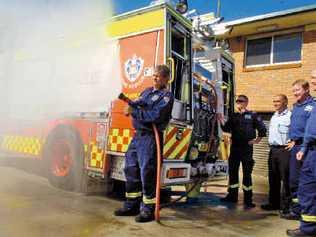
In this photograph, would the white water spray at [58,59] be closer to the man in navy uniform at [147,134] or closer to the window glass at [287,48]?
the man in navy uniform at [147,134]

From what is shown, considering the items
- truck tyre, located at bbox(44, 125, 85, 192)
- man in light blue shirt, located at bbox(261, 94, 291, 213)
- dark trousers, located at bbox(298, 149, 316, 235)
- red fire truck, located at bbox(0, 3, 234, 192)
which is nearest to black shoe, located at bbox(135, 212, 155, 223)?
red fire truck, located at bbox(0, 3, 234, 192)

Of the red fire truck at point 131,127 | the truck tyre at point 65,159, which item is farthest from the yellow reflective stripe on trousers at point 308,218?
the truck tyre at point 65,159

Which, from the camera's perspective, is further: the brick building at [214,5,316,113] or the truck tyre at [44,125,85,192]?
the brick building at [214,5,316,113]

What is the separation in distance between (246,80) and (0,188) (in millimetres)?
8151

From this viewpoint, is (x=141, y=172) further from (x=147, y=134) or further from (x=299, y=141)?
(x=299, y=141)

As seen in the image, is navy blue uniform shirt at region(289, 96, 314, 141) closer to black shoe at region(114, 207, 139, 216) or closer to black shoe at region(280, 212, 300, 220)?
black shoe at region(280, 212, 300, 220)

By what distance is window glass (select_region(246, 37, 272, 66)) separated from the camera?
455 inches

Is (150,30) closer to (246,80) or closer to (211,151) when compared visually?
(211,151)

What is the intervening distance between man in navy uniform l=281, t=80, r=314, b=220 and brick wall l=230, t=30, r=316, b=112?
5.79 meters

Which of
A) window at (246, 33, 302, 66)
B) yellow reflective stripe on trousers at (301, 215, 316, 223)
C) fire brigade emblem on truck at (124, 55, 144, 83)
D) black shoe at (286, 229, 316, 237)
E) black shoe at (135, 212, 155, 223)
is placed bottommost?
black shoe at (286, 229, 316, 237)

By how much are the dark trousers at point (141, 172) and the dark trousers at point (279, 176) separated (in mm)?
2122

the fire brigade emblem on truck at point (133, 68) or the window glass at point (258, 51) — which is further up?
the window glass at point (258, 51)

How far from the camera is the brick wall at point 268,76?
10.6 m

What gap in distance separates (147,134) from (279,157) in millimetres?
2222
